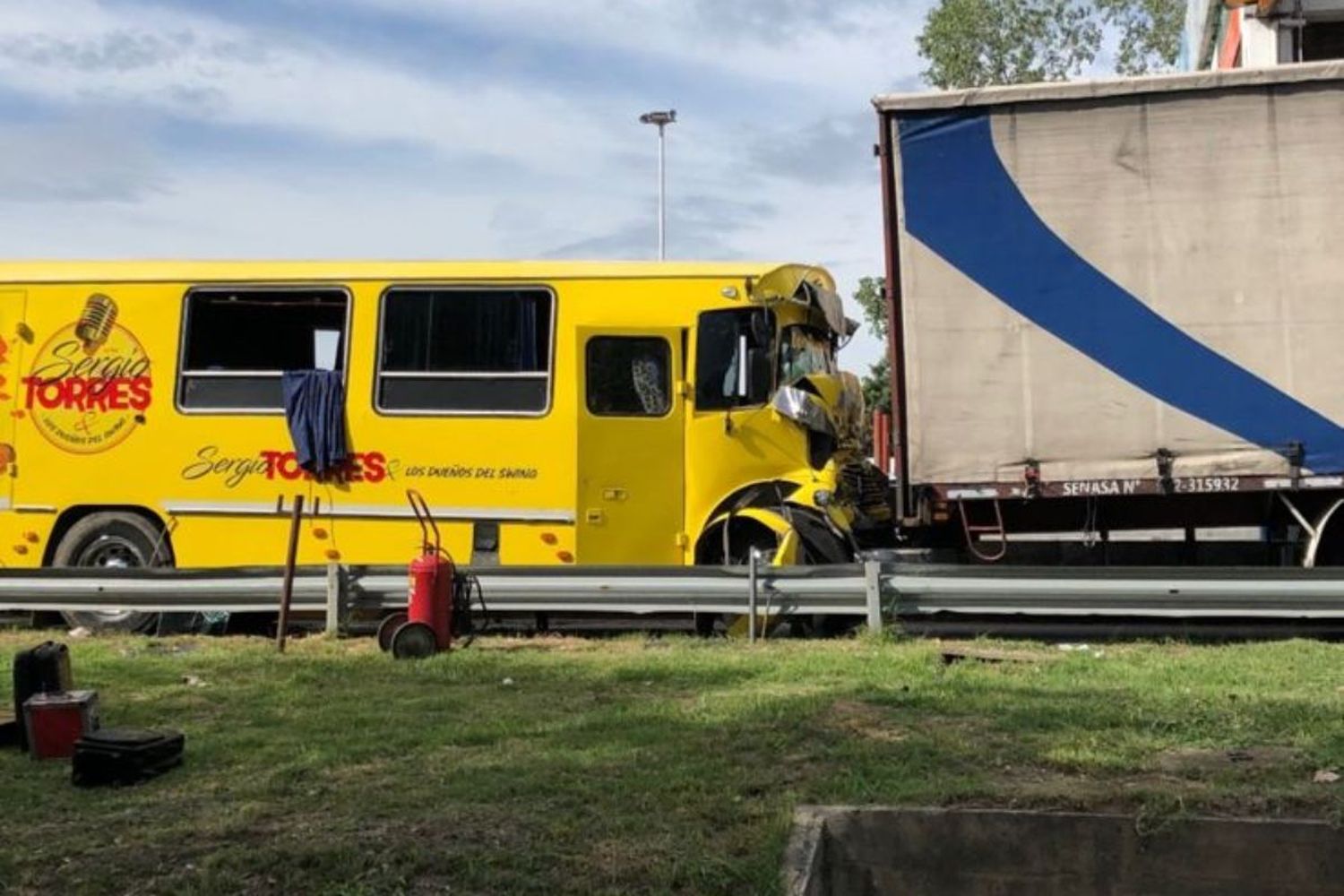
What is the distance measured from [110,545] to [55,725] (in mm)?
5352

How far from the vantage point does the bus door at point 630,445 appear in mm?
10008

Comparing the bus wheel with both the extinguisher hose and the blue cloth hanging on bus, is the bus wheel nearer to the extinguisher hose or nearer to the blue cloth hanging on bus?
the blue cloth hanging on bus

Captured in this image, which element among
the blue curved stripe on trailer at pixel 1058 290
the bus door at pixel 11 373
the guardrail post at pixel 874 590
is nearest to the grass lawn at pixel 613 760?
the guardrail post at pixel 874 590

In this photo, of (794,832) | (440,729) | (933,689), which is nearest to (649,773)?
(794,832)

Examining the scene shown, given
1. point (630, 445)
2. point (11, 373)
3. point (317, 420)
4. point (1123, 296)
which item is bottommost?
point (630, 445)

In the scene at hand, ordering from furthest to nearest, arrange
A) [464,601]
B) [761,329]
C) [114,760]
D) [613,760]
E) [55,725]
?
[761,329] → [464,601] → [55,725] → [613,760] → [114,760]

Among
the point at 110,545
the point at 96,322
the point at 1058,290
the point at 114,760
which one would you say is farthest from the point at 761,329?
the point at 114,760

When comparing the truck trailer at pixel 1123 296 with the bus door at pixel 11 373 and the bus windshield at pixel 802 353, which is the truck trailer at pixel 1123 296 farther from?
the bus door at pixel 11 373

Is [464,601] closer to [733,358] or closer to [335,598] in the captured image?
[335,598]

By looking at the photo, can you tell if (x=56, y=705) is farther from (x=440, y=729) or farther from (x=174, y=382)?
(x=174, y=382)

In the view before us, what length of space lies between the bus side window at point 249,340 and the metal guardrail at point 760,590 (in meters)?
1.67

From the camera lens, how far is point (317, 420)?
10.4 meters

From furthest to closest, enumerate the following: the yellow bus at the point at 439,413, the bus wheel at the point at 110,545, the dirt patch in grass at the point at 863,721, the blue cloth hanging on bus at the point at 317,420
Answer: the bus wheel at the point at 110,545 < the blue cloth hanging on bus at the point at 317,420 < the yellow bus at the point at 439,413 < the dirt patch in grass at the point at 863,721

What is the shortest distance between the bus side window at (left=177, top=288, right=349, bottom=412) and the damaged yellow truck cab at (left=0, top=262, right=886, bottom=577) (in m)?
0.02
